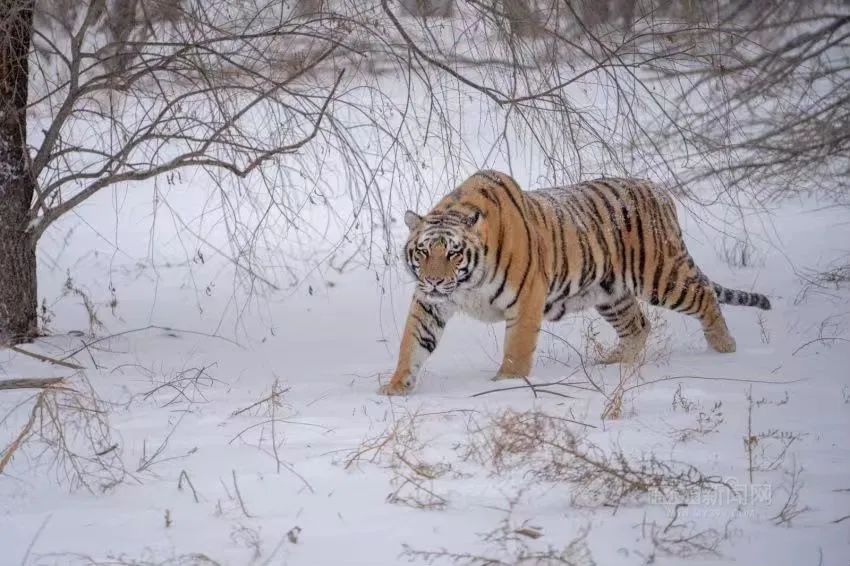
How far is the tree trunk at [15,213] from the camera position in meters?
6.02

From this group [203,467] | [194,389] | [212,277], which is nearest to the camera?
[203,467]

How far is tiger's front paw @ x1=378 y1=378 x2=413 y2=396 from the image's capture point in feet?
17.2

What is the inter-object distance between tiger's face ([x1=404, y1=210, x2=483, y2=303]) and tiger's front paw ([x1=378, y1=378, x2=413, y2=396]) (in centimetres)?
49

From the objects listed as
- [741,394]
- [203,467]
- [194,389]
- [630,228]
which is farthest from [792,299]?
[203,467]

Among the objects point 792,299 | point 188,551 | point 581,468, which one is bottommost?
point 188,551

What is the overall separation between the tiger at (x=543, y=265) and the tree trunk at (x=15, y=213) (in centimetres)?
260

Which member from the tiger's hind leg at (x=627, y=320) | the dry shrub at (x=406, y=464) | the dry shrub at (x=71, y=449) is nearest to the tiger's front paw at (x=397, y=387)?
the dry shrub at (x=406, y=464)

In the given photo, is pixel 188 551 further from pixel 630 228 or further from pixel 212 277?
pixel 212 277

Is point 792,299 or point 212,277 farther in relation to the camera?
point 212,277

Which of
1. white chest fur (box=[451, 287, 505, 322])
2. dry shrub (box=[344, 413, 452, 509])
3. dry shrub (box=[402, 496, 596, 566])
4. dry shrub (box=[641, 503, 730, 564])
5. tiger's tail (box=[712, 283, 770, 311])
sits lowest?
dry shrub (box=[402, 496, 596, 566])

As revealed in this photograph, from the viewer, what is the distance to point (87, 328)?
732 centimetres

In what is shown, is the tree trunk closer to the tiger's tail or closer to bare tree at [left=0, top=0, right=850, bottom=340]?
bare tree at [left=0, top=0, right=850, bottom=340]

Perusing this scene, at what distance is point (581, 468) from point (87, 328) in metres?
5.01

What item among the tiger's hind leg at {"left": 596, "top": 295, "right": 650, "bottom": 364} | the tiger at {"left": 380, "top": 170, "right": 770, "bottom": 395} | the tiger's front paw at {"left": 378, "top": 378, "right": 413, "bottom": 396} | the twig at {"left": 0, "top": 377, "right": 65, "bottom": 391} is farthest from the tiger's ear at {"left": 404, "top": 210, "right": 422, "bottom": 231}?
the twig at {"left": 0, "top": 377, "right": 65, "bottom": 391}
